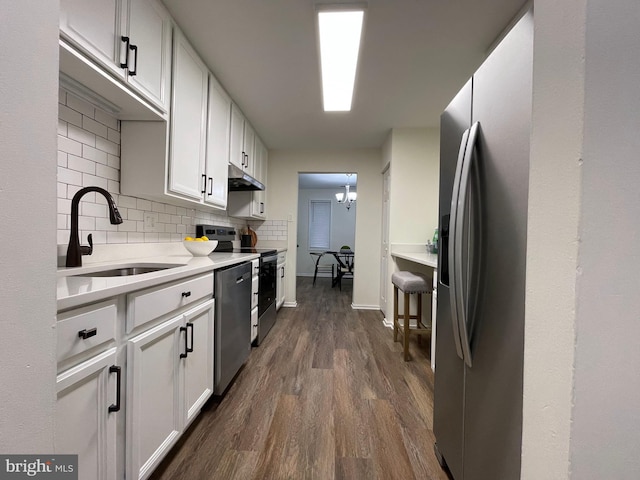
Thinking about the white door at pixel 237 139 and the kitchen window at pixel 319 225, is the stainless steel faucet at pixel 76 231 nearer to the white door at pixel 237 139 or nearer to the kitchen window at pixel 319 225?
the white door at pixel 237 139

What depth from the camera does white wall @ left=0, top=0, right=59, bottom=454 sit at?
Answer: 39cm

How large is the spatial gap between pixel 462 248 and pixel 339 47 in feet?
5.58

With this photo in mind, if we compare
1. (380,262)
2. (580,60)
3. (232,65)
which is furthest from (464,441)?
(380,262)

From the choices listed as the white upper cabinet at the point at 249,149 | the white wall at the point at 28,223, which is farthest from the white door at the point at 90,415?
the white upper cabinet at the point at 249,149

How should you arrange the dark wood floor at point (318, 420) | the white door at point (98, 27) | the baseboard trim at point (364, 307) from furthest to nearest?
the baseboard trim at point (364, 307) → the dark wood floor at point (318, 420) → the white door at point (98, 27)

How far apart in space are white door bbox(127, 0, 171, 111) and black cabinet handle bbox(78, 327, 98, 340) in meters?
1.16

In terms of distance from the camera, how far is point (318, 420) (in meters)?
1.49

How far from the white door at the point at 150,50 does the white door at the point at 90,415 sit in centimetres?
127

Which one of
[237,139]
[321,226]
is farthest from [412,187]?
[321,226]

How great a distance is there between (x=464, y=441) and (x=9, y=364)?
1253 millimetres

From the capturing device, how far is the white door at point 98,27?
0.98 metres

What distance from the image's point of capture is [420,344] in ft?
8.63
